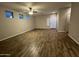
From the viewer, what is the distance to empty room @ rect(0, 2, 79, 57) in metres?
3.53

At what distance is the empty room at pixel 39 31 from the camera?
3529mm

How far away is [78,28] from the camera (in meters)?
4.43

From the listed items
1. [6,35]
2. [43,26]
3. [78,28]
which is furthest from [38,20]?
[78,28]

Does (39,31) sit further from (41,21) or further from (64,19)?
(41,21)

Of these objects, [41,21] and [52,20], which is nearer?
[52,20]

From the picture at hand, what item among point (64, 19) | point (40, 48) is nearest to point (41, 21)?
point (64, 19)

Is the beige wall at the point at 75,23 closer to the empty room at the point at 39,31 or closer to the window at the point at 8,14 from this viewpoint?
the empty room at the point at 39,31

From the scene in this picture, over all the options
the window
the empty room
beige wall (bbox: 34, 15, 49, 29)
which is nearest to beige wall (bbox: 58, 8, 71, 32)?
the empty room

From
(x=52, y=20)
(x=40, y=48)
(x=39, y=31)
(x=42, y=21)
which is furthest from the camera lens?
(x=42, y=21)

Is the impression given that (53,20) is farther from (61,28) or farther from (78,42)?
(78,42)

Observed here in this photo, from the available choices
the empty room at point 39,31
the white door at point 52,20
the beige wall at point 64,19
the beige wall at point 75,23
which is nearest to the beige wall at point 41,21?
the empty room at point 39,31

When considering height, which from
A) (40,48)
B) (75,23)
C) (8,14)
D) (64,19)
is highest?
(8,14)

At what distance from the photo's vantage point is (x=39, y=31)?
34.5 ft

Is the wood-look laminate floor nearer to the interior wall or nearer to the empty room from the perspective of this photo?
the empty room
